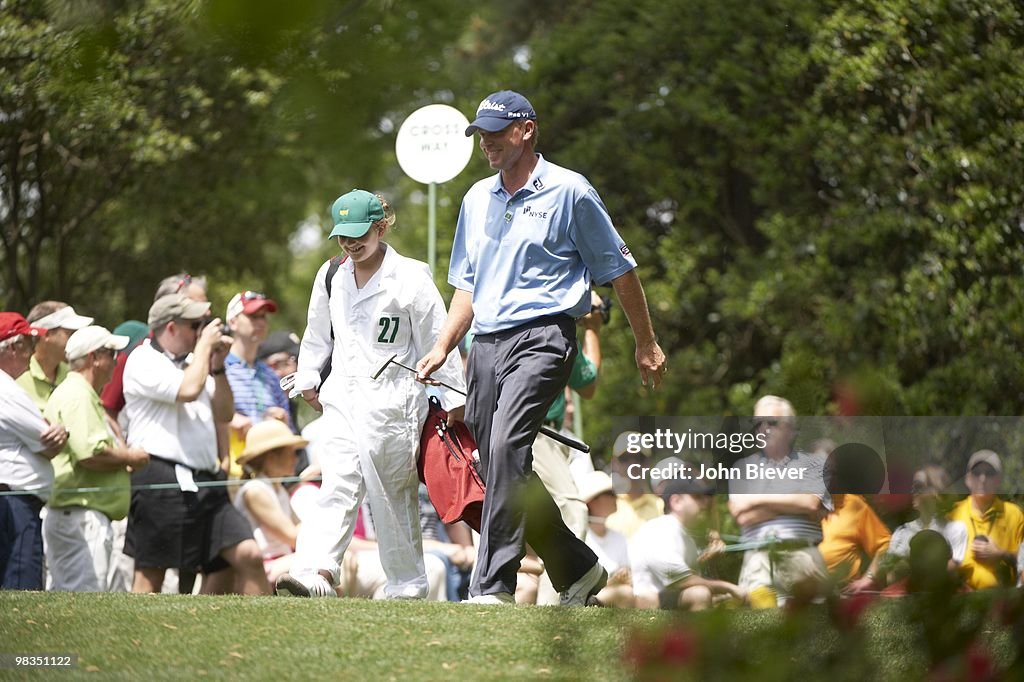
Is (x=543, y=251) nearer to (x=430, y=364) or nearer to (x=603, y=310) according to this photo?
(x=430, y=364)

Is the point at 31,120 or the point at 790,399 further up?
the point at 31,120

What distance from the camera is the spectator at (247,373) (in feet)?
26.8

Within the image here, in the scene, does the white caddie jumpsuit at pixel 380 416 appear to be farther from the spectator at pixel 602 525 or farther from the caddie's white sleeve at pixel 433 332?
the spectator at pixel 602 525

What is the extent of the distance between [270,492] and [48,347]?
4.63 feet

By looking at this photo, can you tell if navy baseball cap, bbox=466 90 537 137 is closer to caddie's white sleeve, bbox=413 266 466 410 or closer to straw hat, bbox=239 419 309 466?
caddie's white sleeve, bbox=413 266 466 410

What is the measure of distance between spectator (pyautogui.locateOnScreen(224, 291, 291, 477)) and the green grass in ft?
8.32

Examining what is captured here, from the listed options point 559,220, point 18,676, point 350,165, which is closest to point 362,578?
point 559,220

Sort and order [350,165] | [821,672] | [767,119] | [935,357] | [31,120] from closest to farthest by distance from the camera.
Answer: [350,165] < [31,120] < [821,672] < [935,357] < [767,119]

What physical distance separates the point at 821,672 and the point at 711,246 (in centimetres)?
1208

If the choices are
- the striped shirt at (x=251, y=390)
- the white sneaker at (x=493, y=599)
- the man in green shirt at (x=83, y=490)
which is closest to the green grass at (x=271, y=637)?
the white sneaker at (x=493, y=599)

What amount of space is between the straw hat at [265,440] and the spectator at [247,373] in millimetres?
469

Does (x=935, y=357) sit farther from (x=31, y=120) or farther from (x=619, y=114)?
(x=31, y=120)

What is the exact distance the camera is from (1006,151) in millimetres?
11031

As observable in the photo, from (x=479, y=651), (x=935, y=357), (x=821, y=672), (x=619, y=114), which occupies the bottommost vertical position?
(x=935, y=357)
